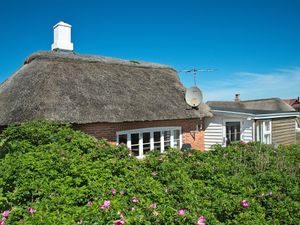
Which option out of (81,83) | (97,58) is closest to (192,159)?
(81,83)

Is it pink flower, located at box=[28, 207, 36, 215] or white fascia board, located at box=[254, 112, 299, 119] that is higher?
white fascia board, located at box=[254, 112, 299, 119]

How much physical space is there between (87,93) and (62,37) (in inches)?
191

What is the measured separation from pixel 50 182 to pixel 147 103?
703cm

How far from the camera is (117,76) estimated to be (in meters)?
12.5

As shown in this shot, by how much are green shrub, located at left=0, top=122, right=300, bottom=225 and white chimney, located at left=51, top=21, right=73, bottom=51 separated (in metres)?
6.98

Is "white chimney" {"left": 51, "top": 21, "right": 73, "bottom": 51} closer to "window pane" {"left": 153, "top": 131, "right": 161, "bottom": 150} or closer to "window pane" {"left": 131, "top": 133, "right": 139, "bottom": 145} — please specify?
"window pane" {"left": 131, "top": 133, "right": 139, "bottom": 145}

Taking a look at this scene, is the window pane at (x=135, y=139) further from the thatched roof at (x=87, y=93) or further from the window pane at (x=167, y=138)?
the window pane at (x=167, y=138)

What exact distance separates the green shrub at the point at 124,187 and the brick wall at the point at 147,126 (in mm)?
2029

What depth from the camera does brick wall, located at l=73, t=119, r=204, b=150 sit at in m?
9.61

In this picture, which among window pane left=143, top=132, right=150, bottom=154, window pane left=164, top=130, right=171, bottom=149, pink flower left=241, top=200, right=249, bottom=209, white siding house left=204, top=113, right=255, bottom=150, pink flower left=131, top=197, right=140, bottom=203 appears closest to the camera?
pink flower left=131, top=197, right=140, bottom=203

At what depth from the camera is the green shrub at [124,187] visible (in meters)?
3.77

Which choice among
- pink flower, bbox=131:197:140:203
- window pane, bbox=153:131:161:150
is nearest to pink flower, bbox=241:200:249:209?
pink flower, bbox=131:197:140:203

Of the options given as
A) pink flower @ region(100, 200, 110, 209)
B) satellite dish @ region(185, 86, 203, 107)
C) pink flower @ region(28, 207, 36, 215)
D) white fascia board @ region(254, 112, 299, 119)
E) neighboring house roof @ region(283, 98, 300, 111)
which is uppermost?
neighboring house roof @ region(283, 98, 300, 111)

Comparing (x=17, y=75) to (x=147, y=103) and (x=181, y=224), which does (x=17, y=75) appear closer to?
(x=147, y=103)
